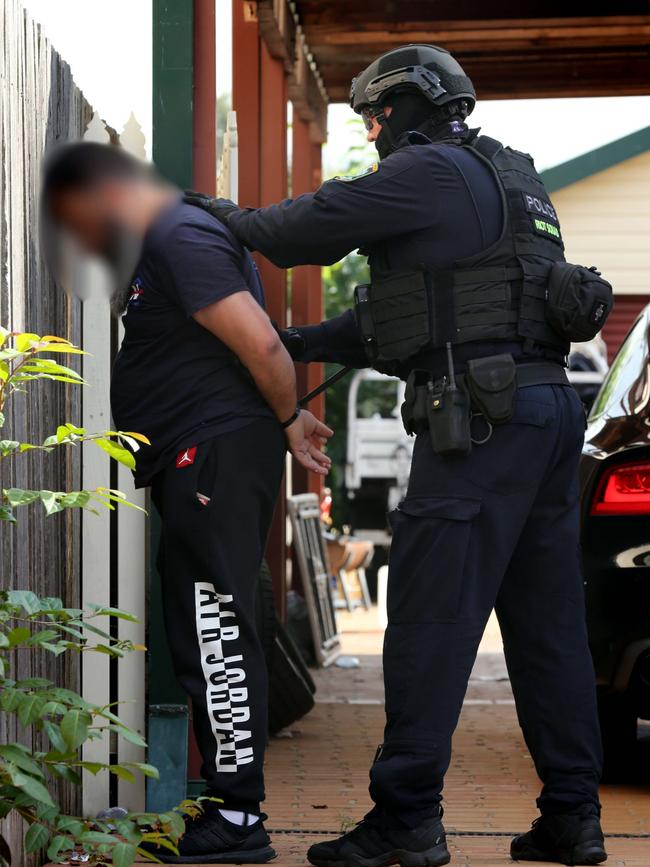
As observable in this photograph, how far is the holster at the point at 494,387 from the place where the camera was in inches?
152

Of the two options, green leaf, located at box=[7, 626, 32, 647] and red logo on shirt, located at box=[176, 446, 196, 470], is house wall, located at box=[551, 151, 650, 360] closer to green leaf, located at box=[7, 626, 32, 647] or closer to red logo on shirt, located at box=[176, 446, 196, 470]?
red logo on shirt, located at box=[176, 446, 196, 470]

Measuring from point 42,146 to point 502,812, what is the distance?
8.41ft

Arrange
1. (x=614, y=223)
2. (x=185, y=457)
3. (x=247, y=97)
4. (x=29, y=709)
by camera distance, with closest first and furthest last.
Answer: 1. (x=29, y=709)
2. (x=185, y=457)
3. (x=247, y=97)
4. (x=614, y=223)

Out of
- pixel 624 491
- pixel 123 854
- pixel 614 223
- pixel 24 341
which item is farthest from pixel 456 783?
pixel 614 223

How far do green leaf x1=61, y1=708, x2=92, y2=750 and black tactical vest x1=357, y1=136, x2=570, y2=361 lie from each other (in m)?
1.44

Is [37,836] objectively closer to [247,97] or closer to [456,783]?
[456,783]

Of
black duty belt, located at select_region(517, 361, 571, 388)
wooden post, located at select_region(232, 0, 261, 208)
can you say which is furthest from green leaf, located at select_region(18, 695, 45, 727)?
wooden post, located at select_region(232, 0, 261, 208)

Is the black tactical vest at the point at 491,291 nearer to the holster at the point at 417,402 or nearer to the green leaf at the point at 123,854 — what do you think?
the holster at the point at 417,402

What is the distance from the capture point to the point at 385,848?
3.88 metres

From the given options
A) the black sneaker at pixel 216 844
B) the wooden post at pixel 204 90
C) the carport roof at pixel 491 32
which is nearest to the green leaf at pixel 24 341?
the black sneaker at pixel 216 844

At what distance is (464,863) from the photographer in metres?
4.05

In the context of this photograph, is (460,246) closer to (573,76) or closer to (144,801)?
(144,801)

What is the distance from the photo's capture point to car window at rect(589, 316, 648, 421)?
536cm

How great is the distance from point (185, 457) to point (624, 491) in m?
1.74
